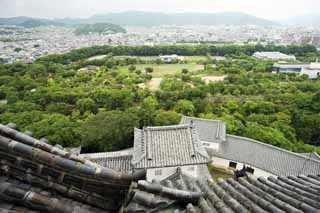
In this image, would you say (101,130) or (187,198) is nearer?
(187,198)

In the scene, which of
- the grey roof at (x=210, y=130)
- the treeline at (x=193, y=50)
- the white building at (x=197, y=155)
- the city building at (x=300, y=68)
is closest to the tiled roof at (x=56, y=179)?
the white building at (x=197, y=155)

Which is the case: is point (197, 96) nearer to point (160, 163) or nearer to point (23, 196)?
point (160, 163)

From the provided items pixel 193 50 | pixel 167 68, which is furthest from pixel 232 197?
pixel 193 50

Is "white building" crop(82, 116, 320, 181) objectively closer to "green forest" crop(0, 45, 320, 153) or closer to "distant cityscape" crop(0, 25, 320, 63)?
"green forest" crop(0, 45, 320, 153)

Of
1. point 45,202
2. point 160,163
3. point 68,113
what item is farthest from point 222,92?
point 45,202

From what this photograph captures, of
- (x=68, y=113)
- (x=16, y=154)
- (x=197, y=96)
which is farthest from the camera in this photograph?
(x=197, y=96)

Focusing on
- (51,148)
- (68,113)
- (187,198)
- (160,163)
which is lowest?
(68,113)

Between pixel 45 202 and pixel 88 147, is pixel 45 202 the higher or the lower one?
the higher one

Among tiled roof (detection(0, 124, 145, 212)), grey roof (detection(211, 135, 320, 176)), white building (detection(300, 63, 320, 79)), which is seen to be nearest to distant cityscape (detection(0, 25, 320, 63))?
white building (detection(300, 63, 320, 79))
